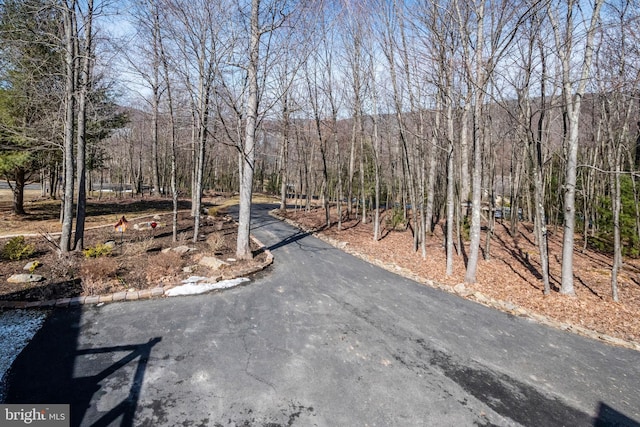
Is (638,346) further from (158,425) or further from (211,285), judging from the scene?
(211,285)

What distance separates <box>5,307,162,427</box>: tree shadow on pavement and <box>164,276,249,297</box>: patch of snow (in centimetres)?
157

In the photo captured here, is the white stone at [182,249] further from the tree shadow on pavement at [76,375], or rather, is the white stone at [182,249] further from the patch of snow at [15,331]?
the tree shadow on pavement at [76,375]

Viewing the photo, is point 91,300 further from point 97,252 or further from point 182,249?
point 182,249

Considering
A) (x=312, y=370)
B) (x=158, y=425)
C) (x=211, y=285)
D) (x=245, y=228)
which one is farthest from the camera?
(x=245, y=228)

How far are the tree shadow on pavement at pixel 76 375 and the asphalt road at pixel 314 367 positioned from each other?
0.01 meters

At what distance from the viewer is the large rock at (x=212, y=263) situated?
6.92 metres

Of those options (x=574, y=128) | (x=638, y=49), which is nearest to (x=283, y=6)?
(x=574, y=128)

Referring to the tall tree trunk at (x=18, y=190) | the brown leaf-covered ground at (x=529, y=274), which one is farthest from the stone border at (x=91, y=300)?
the tall tree trunk at (x=18, y=190)

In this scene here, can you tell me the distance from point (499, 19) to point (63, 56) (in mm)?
10585

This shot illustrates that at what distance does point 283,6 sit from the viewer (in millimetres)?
7238

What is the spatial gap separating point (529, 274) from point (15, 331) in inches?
435

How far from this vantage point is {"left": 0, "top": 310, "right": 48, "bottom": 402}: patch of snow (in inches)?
136

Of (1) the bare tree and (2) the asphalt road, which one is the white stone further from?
(1) the bare tree

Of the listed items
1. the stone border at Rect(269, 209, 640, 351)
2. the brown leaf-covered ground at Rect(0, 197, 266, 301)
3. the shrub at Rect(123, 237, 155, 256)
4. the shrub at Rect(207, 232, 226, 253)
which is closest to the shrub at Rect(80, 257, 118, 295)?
the brown leaf-covered ground at Rect(0, 197, 266, 301)
